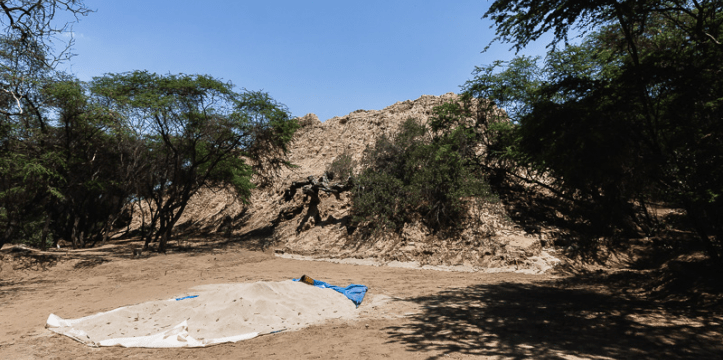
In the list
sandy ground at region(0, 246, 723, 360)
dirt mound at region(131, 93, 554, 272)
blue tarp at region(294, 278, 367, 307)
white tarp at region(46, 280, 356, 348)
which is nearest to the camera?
sandy ground at region(0, 246, 723, 360)

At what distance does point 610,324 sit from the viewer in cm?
540

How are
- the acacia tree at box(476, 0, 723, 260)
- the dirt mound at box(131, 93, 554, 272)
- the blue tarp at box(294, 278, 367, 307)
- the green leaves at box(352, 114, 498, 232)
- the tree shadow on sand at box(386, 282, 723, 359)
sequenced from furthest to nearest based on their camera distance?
the green leaves at box(352, 114, 498, 232) < the dirt mound at box(131, 93, 554, 272) < the blue tarp at box(294, 278, 367, 307) < the acacia tree at box(476, 0, 723, 260) < the tree shadow on sand at box(386, 282, 723, 359)

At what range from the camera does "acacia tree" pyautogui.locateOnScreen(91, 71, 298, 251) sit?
46.7ft

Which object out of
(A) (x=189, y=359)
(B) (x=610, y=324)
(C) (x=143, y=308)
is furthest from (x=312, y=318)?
(B) (x=610, y=324)

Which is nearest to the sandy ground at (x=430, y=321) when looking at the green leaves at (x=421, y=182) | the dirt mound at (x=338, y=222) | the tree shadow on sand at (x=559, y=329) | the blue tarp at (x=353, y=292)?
the tree shadow on sand at (x=559, y=329)

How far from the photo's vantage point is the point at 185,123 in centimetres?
1566

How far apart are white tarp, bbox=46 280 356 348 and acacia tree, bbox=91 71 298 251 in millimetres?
9897

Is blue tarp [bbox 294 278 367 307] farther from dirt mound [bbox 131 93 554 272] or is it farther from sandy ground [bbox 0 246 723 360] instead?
dirt mound [bbox 131 93 554 272]

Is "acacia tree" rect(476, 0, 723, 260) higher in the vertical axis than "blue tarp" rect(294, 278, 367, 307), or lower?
higher

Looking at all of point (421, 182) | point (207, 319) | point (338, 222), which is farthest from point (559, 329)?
point (338, 222)

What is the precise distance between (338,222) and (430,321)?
11.9 metres

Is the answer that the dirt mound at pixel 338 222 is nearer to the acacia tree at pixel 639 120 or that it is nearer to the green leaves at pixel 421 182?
the green leaves at pixel 421 182

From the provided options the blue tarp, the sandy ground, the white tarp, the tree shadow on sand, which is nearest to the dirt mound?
the sandy ground

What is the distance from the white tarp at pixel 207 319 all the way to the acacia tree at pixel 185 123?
9.90 meters
